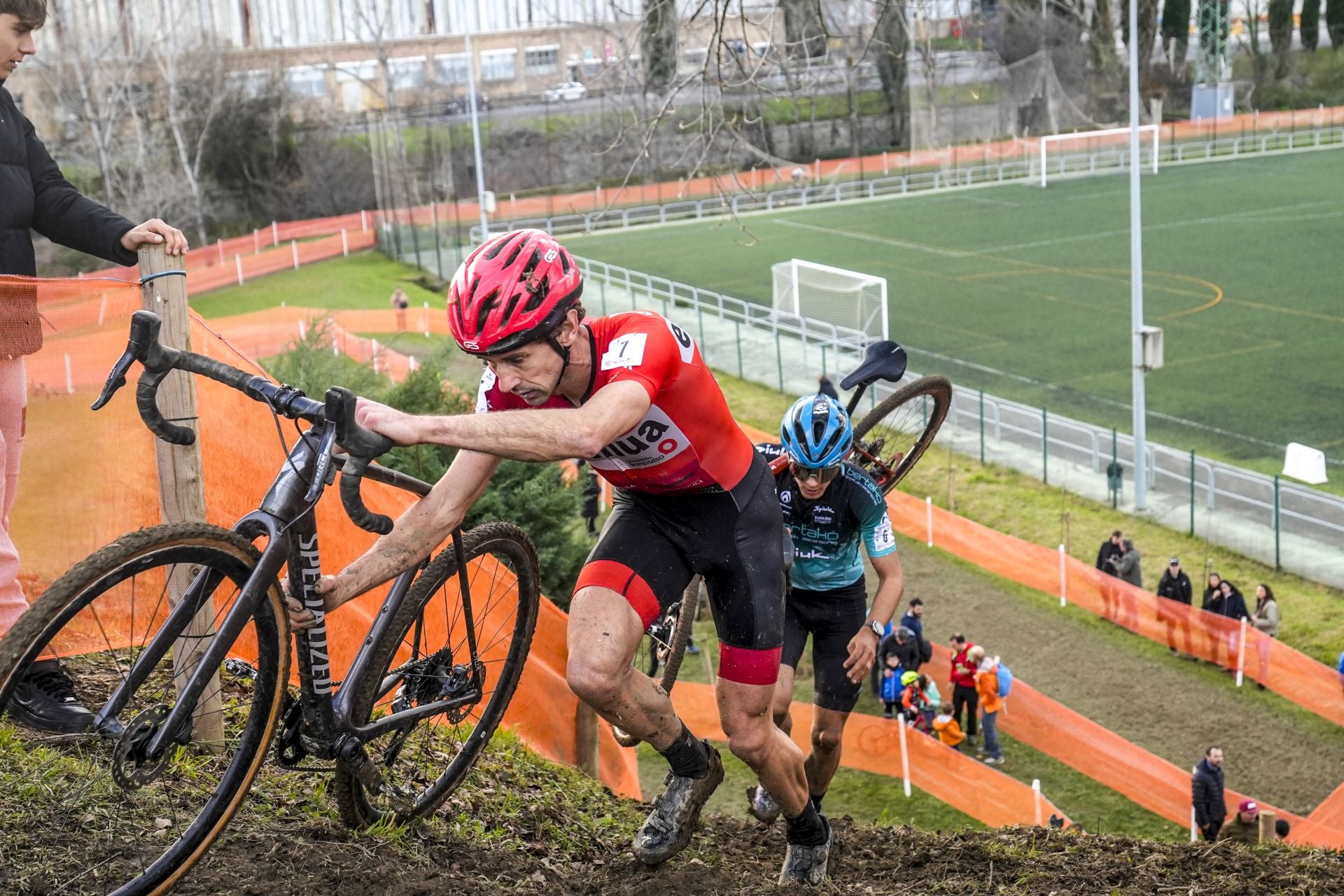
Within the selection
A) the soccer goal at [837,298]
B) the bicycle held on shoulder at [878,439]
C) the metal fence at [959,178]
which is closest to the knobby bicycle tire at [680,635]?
the bicycle held on shoulder at [878,439]

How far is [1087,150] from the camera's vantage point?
7031 centimetres

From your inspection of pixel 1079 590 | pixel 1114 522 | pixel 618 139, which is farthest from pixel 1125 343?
pixel 618 139

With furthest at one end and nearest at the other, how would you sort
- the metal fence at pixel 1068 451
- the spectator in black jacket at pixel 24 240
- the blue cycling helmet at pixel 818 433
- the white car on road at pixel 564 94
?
1. the white car on road at pixel 564 94
2. the metal fence at pixel 1068 451
3. the blue cycling helmet at pixel 818 433
4. the spectator in black jacket at pixel 24 240

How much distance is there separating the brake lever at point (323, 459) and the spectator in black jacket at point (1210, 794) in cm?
1058

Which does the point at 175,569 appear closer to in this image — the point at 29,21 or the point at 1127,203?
the point at 29,21

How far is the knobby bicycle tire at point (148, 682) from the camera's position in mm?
3779

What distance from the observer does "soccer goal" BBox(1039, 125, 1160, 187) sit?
68.7 meters

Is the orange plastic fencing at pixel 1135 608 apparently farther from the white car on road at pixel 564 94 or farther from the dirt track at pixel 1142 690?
the white car on road at pixel 564 94

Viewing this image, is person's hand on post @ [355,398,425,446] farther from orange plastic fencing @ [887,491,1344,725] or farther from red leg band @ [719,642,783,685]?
orange plastic fencing @ [887,491,1344,725]

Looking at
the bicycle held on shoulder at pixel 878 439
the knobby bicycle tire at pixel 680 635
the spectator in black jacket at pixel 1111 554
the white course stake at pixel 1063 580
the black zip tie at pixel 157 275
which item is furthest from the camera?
the white course stake at pixel 1063 580

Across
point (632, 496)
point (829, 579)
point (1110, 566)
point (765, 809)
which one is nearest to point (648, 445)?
point (632, 496)

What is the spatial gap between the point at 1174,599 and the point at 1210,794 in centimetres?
567

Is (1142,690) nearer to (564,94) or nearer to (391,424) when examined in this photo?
(391,424)

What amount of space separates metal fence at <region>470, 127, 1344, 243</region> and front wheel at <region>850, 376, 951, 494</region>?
44857 mm
